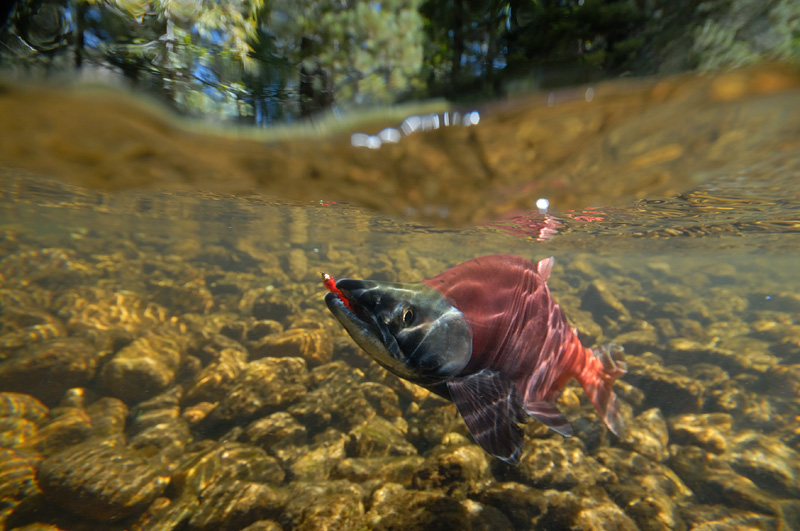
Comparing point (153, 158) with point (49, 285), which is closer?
point (153, 158)

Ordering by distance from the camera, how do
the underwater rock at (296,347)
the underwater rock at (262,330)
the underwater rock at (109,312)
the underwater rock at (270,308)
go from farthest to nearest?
the underwater rock at (270,308)
the underwater rock at (262,330)
the underwater rock at (109,312)
the underwater rock at (296,347)

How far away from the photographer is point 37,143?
20.1 ft

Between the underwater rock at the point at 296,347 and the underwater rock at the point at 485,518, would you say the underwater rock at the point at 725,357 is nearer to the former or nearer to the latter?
the underwater rock at the point at 485,518

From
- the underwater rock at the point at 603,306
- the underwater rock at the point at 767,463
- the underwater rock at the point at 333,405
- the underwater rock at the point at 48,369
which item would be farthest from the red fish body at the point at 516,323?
the underwater rock at the point at 603,306

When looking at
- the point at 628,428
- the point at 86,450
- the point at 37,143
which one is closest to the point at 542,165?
the point at 628,428

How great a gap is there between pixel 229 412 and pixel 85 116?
5261mm

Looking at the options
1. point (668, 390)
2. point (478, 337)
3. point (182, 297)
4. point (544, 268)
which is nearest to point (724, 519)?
point (668, 390)

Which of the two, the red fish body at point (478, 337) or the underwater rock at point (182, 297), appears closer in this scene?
the red fish body at point (478, 337)

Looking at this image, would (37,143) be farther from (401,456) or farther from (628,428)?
(628,428)

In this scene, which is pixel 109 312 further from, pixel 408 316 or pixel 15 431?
pixel 408 316

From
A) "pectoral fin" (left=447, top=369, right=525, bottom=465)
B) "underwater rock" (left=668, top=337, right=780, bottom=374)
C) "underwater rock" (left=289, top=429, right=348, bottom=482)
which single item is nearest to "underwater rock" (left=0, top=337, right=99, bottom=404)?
"underwater rock" (left=289, top=429, right=348, bottom=482)

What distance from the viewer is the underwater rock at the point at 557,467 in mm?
4621

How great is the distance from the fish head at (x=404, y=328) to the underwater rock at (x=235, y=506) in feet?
9.47

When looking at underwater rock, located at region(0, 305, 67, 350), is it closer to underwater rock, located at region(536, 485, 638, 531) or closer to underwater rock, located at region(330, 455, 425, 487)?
underwater rock, located at region(330, 455, 425, 487)
